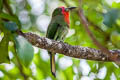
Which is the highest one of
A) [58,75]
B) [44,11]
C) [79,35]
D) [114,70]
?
[44,11]

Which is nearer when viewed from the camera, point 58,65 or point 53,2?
point 58,65

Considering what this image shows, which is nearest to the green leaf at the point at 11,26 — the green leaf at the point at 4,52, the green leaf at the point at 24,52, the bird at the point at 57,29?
the green leaf at the point at 24,52

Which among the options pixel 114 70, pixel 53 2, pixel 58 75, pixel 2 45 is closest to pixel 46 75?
pixel 58 75

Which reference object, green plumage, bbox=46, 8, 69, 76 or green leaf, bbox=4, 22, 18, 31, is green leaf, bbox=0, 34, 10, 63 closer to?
green leaf, bbox=4, 22, 18, 31

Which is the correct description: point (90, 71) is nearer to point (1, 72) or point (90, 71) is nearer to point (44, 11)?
point (1, 72)

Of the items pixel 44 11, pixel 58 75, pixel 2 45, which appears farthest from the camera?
pixel 44 11

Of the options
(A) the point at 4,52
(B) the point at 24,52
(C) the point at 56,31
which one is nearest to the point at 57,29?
(C) the point at 56,31

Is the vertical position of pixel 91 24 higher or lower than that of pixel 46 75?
higher

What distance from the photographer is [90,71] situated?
2.84 meters

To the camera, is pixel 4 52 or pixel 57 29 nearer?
pixel 4 52

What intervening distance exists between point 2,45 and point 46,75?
1.50 m

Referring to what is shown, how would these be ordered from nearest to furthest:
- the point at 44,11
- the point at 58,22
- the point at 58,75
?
1. the point at 58,22
2. the point at 58,75
3. the point at 44,11

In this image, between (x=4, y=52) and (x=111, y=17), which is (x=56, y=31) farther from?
(x=111, y=17)

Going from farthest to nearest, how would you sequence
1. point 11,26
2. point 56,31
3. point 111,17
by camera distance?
1. point 56,31
2. point 11,26
3. point 111,17
